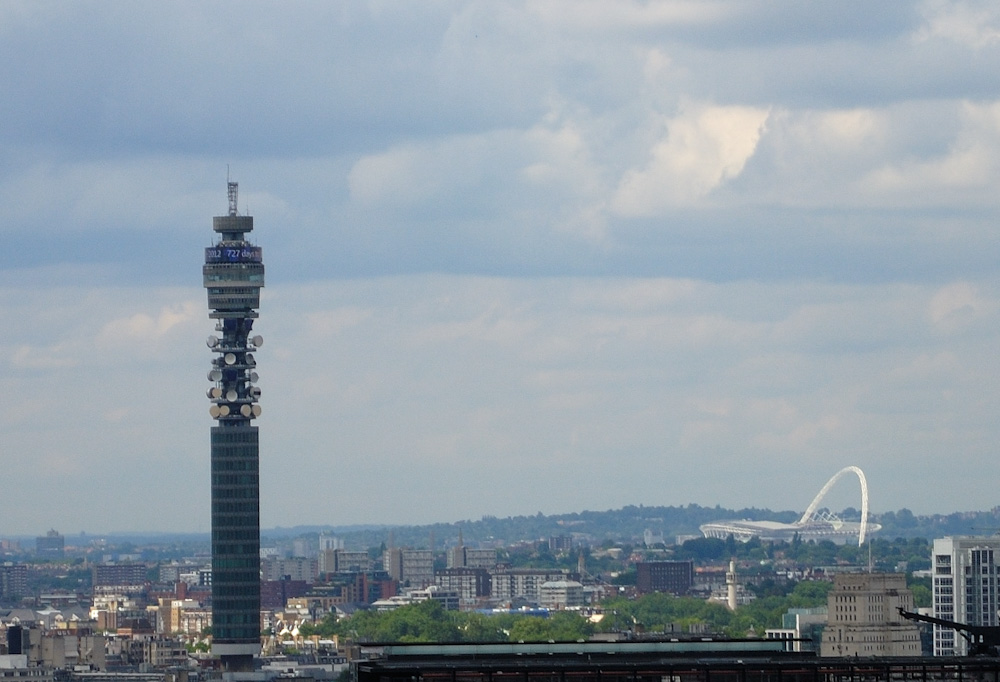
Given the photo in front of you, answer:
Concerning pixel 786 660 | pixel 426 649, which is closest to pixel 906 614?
pixel 786 660

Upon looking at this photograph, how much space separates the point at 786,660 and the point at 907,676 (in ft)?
16.3

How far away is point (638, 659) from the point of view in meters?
77.4

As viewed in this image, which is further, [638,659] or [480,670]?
[638,659]

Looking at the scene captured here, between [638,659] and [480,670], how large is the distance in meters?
6.93

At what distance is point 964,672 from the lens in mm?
72250

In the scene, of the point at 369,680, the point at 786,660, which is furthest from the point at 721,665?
the point at 369,680

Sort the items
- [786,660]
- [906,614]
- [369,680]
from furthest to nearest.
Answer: [906,614]
[786,660]
[369,680]

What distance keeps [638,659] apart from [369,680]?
9477mm

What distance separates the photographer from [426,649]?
84.6 meters

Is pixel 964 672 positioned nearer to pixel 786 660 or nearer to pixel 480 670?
pixel 786 660

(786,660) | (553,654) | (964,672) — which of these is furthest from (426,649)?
(964,672)

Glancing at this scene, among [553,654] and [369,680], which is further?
[553,654]

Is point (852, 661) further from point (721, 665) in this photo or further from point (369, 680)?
point (369, 680)

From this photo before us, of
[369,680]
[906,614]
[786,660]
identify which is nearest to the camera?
[369,680]
